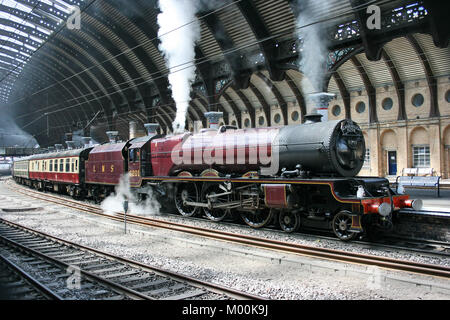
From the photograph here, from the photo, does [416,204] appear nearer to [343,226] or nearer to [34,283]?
[343,226]

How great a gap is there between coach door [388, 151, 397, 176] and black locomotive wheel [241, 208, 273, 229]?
18189 millimetres

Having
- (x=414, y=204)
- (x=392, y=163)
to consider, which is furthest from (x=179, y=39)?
(x=392, y=163)

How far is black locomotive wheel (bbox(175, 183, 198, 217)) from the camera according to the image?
13191 mm

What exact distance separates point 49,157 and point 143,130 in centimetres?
1773

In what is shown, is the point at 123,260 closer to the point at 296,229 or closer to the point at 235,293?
the point at 235,293

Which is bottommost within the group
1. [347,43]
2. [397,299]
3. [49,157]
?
[397,299]

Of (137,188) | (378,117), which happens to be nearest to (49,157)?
(137,188)

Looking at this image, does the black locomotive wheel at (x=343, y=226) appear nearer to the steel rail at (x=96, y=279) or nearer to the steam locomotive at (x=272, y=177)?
the steam locomotive at (x=272, y=177)

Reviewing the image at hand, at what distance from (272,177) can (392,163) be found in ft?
62.6

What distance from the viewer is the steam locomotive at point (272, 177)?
898 centimetres

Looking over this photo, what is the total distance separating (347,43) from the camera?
1766cm

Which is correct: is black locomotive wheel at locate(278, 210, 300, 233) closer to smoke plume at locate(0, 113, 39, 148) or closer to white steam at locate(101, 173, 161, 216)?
white steam at locate(101, 173, 161, 216)

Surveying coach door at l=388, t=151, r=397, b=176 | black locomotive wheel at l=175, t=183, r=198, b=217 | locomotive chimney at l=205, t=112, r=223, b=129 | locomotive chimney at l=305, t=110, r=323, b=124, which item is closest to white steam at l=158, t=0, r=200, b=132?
locomotive chimney at l=205, t=112, r=223, b=129

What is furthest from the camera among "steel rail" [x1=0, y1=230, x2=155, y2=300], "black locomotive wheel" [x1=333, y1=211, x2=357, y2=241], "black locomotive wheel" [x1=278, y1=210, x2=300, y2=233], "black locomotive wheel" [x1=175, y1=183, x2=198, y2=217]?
"black locomotive wheel" [x1=175, y1=183, x2=198, y2=217]
